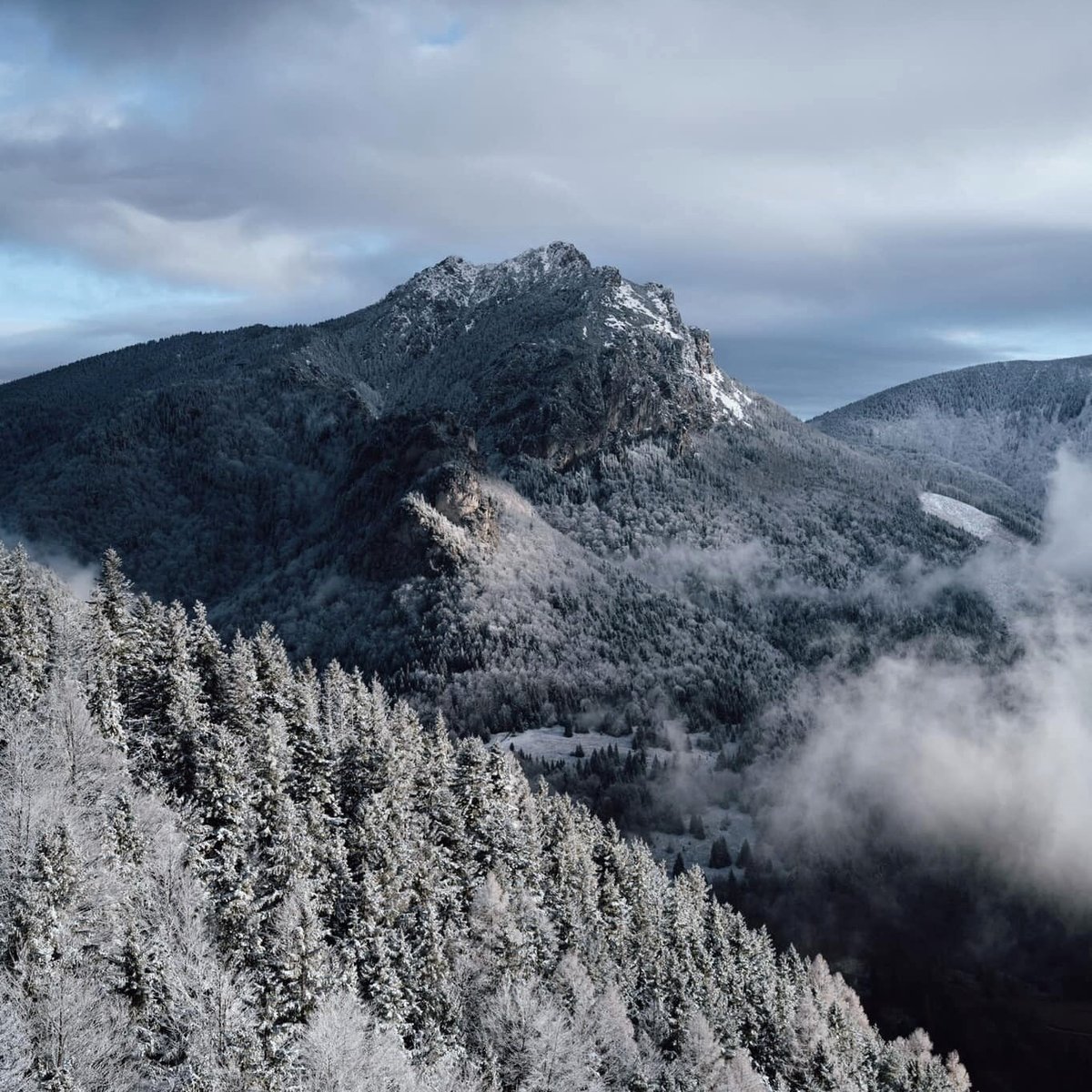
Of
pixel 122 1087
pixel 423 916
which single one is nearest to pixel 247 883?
pixel 423 916

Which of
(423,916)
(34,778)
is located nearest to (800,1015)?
(423,916)

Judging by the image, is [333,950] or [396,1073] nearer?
[396,1073]

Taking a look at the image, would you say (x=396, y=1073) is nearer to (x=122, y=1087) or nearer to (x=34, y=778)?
(x=122, y=1087)

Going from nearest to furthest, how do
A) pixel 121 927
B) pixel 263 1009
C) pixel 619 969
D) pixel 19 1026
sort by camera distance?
1. pixel 19 1026
2. pixel 121 927
3. pixel 263 1009
4. pixel 619 969

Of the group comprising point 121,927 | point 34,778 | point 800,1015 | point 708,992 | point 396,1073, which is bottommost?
point 800,1015

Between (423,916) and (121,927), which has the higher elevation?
(121,927)

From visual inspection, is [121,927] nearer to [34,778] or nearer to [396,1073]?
[34,778]

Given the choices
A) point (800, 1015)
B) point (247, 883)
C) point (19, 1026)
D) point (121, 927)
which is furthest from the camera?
point (800, 1015)
